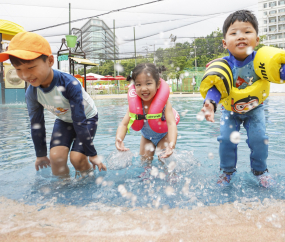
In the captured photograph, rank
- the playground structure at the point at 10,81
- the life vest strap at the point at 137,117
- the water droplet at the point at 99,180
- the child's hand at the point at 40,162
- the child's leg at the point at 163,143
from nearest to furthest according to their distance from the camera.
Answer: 1. the water droplet at the point at 99,180
2. the child's hand at the point at 40,162
3. the life vest strap at the point at 137,117
4. the child's leg at the point at 163,143
5. the playground structure at the point at 10,81

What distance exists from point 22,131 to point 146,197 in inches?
180

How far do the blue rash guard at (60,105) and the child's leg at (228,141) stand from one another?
1.33 metres

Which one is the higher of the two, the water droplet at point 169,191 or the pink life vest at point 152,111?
the pink life vest at point 152,111

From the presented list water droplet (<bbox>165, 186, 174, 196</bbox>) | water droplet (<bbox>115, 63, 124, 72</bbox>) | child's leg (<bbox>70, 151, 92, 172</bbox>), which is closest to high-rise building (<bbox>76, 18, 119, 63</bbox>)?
child's leg (<bbox>70, 151, 92, 172</bbox>)

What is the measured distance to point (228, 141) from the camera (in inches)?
104

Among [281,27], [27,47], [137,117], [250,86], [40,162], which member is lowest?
[40,162]

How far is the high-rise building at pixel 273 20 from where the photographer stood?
64.6m

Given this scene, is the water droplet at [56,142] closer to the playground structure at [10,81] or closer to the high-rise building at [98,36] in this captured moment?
the playground structure at [10,81]

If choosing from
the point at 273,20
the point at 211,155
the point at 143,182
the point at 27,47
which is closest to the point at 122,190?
the point at 143,182

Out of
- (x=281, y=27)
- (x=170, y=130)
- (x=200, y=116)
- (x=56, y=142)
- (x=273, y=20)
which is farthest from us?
(x=273, y=20)

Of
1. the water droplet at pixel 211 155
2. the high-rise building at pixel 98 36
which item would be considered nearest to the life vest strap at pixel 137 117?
the water droplet at pixel 211 155

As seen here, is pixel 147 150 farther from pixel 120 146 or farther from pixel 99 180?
pixel 99 180

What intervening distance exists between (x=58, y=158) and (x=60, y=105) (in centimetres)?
58

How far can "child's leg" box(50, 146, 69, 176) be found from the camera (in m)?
2.90
